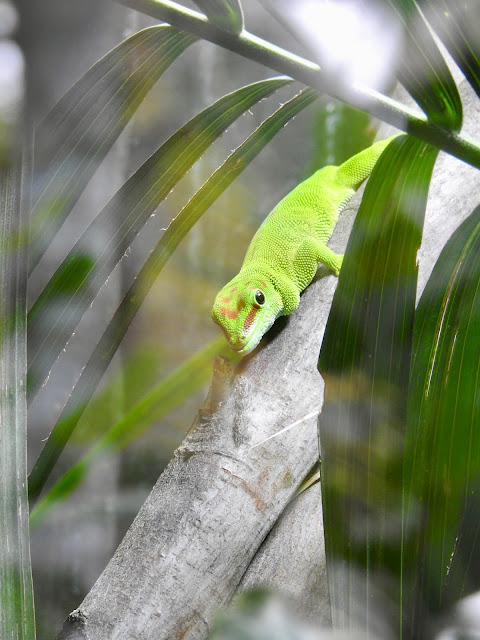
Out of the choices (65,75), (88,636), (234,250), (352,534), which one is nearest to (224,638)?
(352,534)

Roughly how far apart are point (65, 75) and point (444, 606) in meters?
0.50

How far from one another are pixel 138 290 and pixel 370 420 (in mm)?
383

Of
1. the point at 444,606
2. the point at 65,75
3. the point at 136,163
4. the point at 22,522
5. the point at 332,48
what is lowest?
the point at 444,606

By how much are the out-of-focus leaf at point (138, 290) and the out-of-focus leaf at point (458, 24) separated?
28 cm

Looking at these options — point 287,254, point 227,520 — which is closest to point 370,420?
point 227,520

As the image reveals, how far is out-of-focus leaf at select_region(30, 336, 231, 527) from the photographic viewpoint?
76 centimetres

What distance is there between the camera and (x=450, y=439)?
410 mm

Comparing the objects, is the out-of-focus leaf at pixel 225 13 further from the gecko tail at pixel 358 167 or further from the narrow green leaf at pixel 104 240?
the gecko tail at pixel 358 167

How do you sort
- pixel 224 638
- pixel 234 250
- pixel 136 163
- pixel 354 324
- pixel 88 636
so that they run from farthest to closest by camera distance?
pixel 234 250 < pixel 136 163 < pixel 88 636 < pixel 354 324 < pixel 224 638

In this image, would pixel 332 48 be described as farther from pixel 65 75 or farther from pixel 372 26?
pixel 65 75

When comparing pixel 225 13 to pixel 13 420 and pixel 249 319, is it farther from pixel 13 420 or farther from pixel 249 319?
pixel 249 319

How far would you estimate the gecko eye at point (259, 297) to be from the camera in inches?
32.1

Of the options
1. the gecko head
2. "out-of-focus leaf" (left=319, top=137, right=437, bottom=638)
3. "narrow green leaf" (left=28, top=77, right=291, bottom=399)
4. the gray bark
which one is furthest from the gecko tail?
"out-of-focus leaf" (left=319, top=137, right=437, bottom=638)

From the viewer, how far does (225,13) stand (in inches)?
13.5
